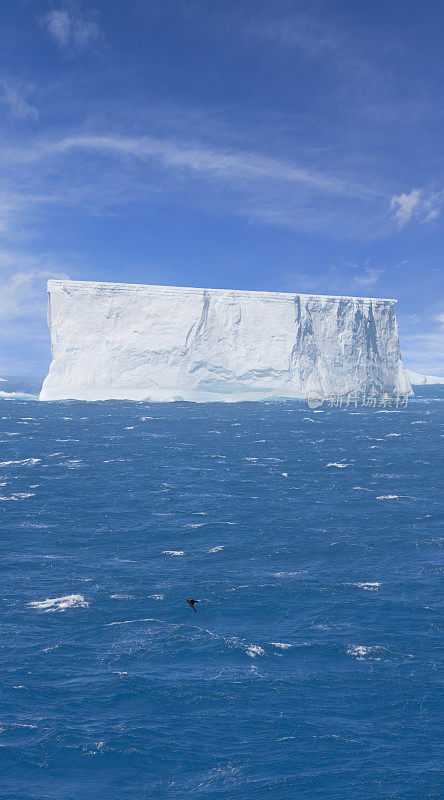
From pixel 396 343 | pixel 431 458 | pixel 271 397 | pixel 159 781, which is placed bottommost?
pixel 159 781

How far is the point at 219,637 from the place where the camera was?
1734 cm

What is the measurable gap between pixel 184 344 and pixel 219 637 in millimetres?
64133

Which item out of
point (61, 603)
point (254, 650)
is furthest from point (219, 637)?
point (61, 603)

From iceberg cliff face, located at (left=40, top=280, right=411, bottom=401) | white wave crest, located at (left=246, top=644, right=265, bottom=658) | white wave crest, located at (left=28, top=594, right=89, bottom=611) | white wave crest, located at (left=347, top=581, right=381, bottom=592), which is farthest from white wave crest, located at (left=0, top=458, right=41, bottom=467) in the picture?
iceberg cliff face, located at (left=40, top=280, right=411, bottom=401)

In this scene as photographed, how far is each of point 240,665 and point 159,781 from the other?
4.50 meters

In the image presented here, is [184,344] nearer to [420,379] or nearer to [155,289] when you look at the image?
[155,289]

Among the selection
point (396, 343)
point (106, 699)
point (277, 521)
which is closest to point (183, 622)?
point (106, 699)

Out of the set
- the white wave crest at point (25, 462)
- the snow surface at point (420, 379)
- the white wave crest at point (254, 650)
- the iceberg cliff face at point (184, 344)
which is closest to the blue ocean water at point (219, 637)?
the white wave crest at point (254, 650)

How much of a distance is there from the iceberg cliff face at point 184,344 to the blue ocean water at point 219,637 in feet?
136

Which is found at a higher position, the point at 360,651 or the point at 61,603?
the point at 61,603

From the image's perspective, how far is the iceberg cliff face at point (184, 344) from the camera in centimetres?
7888

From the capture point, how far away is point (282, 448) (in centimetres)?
4956

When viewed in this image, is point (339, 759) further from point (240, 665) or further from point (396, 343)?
point (396, 343)

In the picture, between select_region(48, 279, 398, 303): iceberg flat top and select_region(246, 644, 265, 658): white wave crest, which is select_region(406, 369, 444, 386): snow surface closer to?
select_region(48, 279, 398, 303): iceberg flat top
